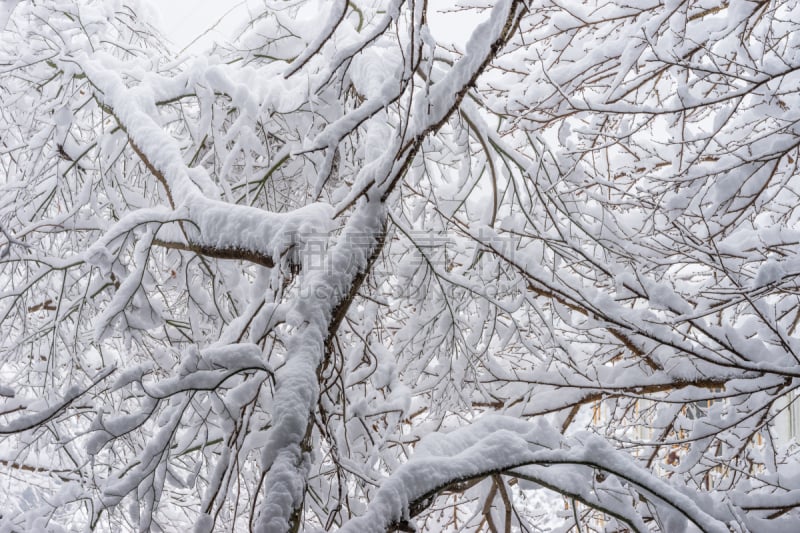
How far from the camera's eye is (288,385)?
1.54 m

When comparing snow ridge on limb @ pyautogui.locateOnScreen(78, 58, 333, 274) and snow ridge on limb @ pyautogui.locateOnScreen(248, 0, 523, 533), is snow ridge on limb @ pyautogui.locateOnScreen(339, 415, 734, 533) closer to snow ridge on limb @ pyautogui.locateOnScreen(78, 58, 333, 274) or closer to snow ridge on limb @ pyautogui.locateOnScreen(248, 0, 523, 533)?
snow ridge on limb @ pyautogui.locateOnScreen(248, 0, 523, 533)

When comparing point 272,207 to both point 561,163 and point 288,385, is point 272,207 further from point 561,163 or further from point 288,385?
point 288,385

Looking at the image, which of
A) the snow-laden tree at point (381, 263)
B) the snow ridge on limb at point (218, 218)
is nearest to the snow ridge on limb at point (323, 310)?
the snow-laden tree at point (381, 263)

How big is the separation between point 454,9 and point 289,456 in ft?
11.8

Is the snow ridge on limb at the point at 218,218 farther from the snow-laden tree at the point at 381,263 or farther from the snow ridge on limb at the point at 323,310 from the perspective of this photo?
the snow ridge on limb at the point at 323,310

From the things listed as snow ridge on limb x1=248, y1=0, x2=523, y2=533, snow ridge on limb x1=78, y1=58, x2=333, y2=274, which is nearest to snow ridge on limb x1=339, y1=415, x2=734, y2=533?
snow ridge on limb x1=248, y1=0, x2=523, y2=533

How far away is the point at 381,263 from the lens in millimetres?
3250

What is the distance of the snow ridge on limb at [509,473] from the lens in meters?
1.56

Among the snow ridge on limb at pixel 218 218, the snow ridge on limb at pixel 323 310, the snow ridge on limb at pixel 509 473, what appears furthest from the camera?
the snow ridge on limb at pixel 218 218

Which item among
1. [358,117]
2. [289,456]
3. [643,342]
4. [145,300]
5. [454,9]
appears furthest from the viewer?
[454,9]

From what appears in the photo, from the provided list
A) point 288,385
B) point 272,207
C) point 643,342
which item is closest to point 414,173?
point 272,207

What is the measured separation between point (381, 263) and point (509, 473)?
1.70 m

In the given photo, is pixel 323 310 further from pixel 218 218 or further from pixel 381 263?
pixel 381 263

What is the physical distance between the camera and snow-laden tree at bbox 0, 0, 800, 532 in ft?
5.41
